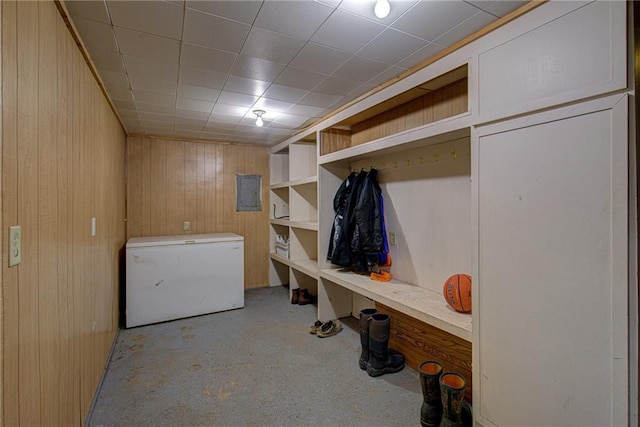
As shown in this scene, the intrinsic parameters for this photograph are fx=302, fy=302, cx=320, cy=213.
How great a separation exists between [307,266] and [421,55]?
249 cm

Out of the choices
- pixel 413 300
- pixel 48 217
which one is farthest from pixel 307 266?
pixel 48 217

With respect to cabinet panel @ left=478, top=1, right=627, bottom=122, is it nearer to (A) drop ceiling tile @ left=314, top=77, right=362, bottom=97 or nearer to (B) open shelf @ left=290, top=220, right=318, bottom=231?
(A) drop ceiling tile @ left=314, top=77, right=362, bottom=97

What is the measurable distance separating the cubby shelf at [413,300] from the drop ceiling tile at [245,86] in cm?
179

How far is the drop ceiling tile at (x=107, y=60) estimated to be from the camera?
1.79m

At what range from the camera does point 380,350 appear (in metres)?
2.29

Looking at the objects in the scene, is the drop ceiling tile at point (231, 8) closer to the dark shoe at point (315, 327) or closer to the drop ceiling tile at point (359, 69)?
the drop ceiling tile at point (359, 69)

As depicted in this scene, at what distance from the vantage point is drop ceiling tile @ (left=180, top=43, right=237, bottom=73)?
178 centimetres

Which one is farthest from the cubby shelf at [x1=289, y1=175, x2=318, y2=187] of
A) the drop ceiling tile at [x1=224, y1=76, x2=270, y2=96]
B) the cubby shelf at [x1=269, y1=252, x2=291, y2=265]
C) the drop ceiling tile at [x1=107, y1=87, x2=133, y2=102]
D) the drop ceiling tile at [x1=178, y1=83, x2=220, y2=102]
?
the drop ceiling tile at [x1=107, y1=87, x2=133, y2=102]

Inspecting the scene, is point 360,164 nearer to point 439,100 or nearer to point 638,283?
point 439,100

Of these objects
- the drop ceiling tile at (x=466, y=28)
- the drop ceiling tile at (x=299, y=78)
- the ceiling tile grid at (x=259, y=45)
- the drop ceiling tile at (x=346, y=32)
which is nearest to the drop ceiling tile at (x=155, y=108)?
the ceiling tile grid at (x=259, y=45)

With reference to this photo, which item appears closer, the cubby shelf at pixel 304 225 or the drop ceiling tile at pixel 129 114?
the drop ceiling tile at pixel 129 114

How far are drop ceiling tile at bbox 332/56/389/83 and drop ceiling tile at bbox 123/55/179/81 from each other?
1101 mm

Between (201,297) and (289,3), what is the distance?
3113 mm

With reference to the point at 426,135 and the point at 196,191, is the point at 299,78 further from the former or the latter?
the point at 196,191
